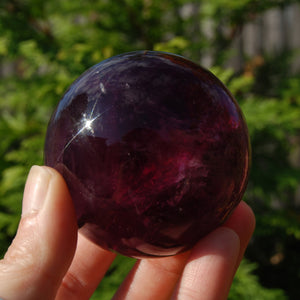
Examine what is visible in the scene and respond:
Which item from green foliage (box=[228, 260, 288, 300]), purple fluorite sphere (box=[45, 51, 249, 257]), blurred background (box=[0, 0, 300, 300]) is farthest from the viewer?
blurred background (box=[0, 0, 300, 300])

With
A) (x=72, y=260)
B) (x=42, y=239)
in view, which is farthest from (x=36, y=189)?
(x=72, y=260)

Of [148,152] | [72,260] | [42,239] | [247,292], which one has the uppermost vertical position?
[148,152]

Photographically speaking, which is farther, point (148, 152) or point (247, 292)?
point (247, 292)

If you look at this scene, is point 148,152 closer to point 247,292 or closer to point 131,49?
point 247,292

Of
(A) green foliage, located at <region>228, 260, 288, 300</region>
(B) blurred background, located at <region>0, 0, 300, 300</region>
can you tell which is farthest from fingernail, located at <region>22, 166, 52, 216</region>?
(A) green foliage, located at <region>228, 260, 288, 300</region>

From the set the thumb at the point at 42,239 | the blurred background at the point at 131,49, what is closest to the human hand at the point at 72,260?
the thumb at the point at 42,239

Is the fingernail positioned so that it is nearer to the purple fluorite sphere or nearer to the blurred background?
the purple fluorite sphere

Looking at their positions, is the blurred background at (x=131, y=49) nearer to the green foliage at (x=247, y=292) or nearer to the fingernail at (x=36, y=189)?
the green foliage at (x=247, y=292)

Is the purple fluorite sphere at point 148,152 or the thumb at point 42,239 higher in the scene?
the purple fluorite sphere at point 148,152

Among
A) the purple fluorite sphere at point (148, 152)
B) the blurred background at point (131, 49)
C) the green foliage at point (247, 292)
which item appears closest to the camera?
the purple fluorite sphere at point (148, 152)
